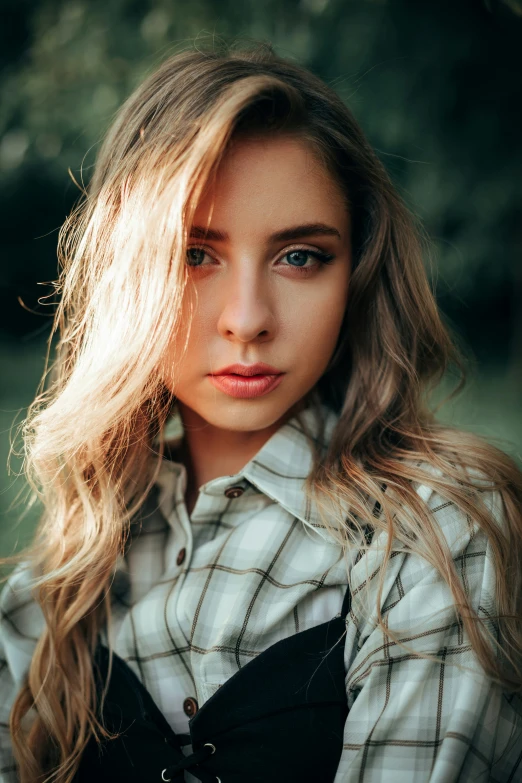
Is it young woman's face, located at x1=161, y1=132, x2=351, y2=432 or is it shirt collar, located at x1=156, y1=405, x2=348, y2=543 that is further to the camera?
shirt collar, located at x1=156, y1=405, x2=348, y2=543

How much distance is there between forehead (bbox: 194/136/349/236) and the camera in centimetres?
124

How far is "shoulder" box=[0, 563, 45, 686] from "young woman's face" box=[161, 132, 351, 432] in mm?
608

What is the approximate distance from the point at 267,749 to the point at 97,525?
0.60 metres

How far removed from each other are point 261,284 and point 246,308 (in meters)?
0.07

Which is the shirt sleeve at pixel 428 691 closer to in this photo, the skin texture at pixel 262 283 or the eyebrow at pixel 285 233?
the skin texture at pixel 262 283

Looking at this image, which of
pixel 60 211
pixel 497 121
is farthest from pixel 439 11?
pixel 60 211

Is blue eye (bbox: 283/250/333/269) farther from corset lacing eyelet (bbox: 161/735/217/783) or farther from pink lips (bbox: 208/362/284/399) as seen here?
corset lacing eyelet (bbox: 161/735/217/783)

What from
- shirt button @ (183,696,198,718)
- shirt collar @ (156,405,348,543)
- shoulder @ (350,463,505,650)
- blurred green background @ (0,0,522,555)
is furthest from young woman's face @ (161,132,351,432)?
blurred green background @ (0,0,522,555)

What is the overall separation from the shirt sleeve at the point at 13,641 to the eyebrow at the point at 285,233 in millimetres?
893

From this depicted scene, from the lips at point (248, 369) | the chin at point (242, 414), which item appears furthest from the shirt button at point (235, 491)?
the lips at point (248, 369)

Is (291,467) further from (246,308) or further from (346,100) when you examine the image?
(346,100)

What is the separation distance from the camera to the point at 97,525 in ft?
4.99

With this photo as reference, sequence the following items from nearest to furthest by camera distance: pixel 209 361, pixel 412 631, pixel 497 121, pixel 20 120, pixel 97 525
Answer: pixel 412 631, pixel 209 361, pixel 97 525, pixel 20 120, pixel 497 121

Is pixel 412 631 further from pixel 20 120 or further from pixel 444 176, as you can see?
pixel 20 120
